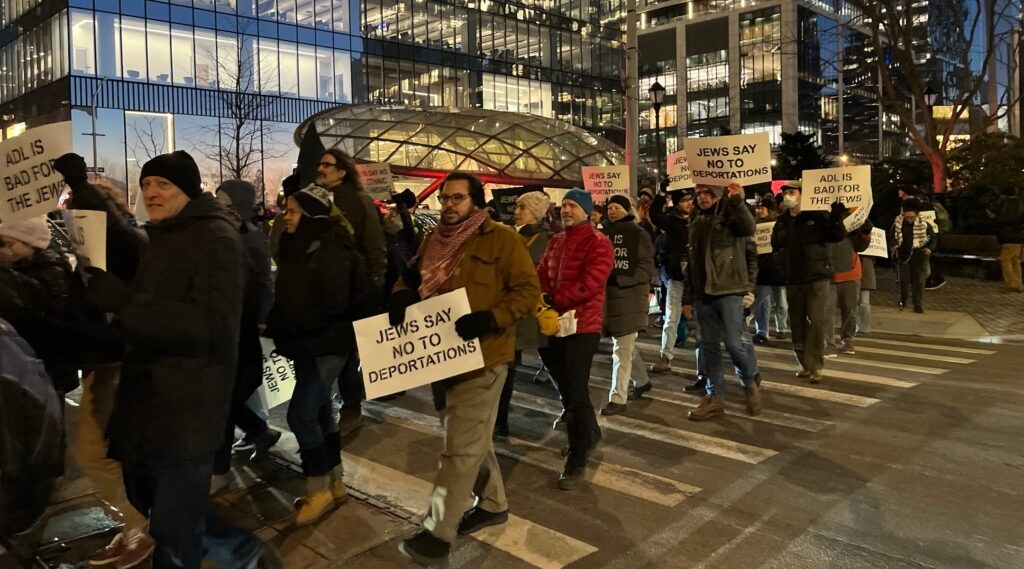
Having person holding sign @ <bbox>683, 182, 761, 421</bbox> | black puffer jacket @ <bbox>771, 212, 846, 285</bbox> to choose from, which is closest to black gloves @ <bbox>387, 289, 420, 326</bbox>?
person holding sign @ <bbox>683, 182, 761, 421</bbox>

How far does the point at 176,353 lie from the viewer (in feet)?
9.41

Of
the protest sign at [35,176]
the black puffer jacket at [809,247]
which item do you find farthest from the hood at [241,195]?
the black puffer jacket at [809,247]

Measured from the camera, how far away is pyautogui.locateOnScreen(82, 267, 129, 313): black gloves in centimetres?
283

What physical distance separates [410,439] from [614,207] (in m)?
2.52

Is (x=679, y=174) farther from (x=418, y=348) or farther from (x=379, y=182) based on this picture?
(x=418, y=348)

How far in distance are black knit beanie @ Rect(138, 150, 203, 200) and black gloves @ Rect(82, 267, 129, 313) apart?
0.44 m

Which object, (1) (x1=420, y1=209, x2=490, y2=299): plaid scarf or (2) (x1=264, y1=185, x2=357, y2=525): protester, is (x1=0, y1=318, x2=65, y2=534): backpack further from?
(1) (x1=420, y1=209, x2=490, y2=299): plaid scarf

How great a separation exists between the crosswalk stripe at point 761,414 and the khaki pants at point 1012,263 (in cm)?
1103

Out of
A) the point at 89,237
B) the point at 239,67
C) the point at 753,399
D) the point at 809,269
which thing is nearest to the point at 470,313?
the point at 89,237

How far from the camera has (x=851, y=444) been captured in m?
Result: 5.95

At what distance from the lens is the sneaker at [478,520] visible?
170 inches

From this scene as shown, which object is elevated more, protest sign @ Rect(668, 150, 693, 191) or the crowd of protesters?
protest sign @ Rect(668, 150, 693, 191)

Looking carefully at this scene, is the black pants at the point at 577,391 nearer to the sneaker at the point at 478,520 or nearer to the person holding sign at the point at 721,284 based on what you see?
the sneaker at the point at 478,520

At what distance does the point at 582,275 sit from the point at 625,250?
147cm
